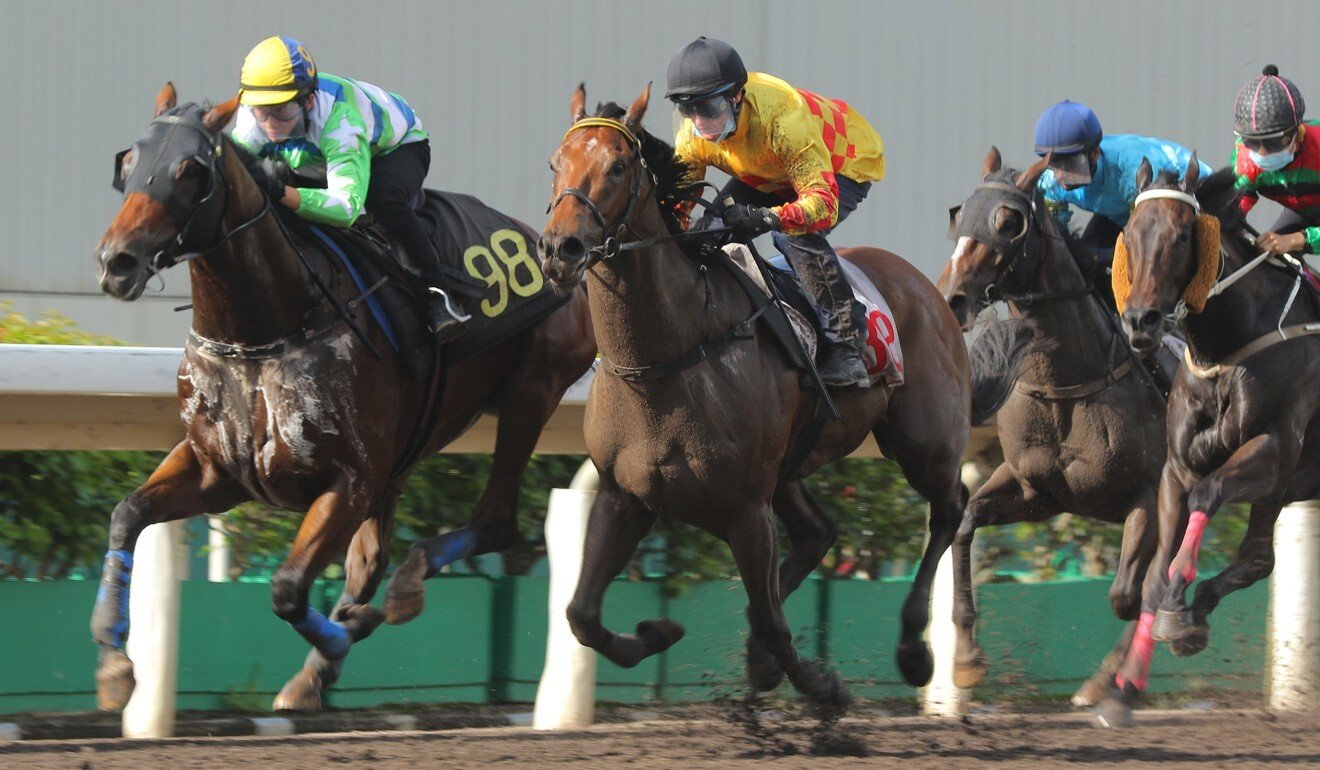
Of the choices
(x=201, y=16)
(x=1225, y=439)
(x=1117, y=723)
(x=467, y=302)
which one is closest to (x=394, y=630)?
(x=467, y=302)

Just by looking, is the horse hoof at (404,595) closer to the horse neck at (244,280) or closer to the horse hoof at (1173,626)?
the horse neck at (244,280)

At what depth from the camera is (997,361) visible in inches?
248

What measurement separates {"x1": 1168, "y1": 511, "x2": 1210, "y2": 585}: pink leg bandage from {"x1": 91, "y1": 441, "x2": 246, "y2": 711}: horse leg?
9.18ft

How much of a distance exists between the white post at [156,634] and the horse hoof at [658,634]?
136 cm

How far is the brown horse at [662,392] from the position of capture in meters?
4.48

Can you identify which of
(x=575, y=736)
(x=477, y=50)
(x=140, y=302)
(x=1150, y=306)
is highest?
(x=477, y=50)

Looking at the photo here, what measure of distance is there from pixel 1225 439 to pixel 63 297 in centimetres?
519

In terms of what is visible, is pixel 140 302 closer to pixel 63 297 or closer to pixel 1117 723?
pixel 63 297

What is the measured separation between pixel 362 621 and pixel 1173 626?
7.90ft

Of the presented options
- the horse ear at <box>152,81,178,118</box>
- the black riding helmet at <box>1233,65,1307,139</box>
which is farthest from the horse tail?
the horse ear at <box>152,81,178,118</box>

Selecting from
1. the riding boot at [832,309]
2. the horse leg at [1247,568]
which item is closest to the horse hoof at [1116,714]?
the horse leg at [1247,568]

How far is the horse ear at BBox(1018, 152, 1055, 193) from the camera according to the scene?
6.07 m

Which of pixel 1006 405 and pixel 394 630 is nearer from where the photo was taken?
pixel 394 630

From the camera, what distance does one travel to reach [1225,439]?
18.5 feet
